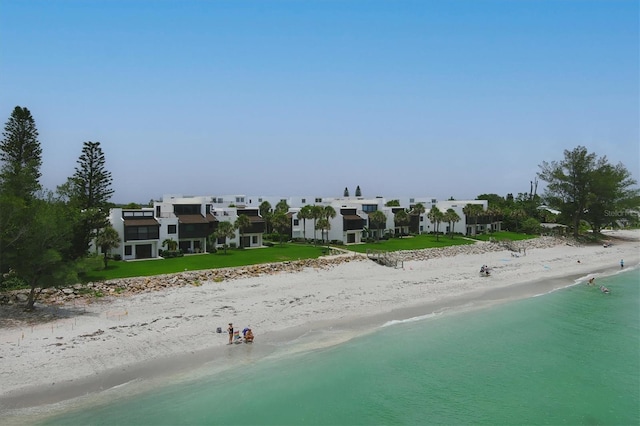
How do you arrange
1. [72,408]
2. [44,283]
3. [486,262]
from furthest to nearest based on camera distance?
1. [486,262]
2. [44,283]
3. [72,408]

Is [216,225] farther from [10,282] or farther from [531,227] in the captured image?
[531,227]

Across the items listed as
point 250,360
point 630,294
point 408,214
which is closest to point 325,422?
point 250,360

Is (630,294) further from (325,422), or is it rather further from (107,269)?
(107,269)

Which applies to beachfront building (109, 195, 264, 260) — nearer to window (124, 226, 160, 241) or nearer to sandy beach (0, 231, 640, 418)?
window (124, 226, 160, 241)

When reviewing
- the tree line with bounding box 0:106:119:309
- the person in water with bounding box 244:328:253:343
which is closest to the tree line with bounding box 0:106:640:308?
the tree line with bounding box 0:106:119:309

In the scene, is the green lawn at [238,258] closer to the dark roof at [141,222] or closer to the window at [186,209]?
the dark roof at [141,222]

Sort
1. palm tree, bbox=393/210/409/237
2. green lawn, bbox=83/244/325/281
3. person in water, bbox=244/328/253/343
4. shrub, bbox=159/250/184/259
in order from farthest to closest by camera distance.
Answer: palm tree, bbox=393/210/409/237 < shrub, bbox=159/250/184/259 < green lawn, bbox=83/244/325/281 < person in water, bbox=244/328/253/343

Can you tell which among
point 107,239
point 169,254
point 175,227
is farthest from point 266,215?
point 107,239
